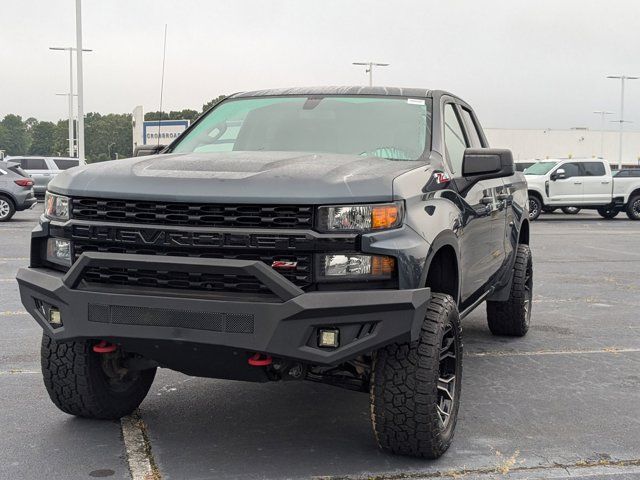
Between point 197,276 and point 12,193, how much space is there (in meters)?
18.9

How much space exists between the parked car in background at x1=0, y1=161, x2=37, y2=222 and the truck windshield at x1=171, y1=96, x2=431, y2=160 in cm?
1705

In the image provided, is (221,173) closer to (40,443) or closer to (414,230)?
(414,230)

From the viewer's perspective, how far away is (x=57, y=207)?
13.2 ft

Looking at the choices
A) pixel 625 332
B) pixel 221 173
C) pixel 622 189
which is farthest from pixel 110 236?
pixel 622 189

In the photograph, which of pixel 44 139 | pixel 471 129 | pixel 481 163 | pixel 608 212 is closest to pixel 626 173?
pixel 608 212

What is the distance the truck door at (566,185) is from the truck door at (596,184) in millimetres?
223

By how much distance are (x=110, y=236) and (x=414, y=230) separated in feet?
4.37

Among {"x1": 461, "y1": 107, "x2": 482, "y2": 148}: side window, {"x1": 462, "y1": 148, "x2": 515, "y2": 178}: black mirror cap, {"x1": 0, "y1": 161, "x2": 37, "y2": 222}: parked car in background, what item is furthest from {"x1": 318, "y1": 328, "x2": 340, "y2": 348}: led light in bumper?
{"x1": 0, "y1": 161, "x2": 37, "y2": 222}: parked car in background

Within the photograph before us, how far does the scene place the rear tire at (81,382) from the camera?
430 centimetres

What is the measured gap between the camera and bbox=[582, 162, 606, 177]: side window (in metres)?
26.2

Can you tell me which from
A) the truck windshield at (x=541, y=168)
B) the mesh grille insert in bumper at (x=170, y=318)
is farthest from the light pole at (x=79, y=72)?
the mesh grille insert in bumper at (x=170, y=318)

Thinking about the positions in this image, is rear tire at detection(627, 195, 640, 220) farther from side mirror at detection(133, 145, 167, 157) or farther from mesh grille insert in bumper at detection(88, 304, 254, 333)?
mesh grille insert in bumper at detection(88, 304, 254, 333)

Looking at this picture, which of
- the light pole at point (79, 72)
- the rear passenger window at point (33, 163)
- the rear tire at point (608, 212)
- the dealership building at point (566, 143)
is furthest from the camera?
the dealership building at point (566, 143)

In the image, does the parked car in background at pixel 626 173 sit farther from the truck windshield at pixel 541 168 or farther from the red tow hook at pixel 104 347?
the red tow hook at pixel 104 347
